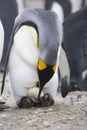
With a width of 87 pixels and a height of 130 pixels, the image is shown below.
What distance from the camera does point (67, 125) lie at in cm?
381

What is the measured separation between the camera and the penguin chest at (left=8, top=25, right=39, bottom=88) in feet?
14.1

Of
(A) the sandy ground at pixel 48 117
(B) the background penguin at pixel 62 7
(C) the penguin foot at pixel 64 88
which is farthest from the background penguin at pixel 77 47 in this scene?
(B) the background penguin at pixel 62 7

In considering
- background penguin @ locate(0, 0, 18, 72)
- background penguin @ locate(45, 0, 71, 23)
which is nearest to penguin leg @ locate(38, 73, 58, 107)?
background penguin @ locate(0, 0, 18, 72)

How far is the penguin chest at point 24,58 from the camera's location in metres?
4.31

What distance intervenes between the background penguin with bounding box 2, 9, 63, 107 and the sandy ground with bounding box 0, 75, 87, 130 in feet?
0.50

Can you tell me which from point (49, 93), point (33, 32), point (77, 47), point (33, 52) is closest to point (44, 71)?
point (33, 52)

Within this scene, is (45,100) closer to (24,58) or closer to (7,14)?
(24,58)

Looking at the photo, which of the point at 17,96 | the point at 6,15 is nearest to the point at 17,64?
the point at 17,96

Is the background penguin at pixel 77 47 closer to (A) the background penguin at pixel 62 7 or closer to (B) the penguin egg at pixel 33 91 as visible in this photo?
(B) the penguin egg at pixel 33 91

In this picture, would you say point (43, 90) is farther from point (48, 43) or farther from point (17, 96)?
point (48, 43)

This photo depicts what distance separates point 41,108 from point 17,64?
0.41m

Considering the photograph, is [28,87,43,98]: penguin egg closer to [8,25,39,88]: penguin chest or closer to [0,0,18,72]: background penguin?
[8,25,39,88]: penguin chest

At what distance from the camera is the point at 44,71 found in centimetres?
406

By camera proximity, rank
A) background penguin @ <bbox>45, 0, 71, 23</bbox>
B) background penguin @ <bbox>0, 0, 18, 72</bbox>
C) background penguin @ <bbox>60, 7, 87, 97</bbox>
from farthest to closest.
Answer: background penguin @ <bbox>45, 0, 71, 23</bbox>, background penguin @ <bbox>0, 0, 18, 72</bbox>, background penguin @ <bbox>60, 7, 87, 97</bbox>
